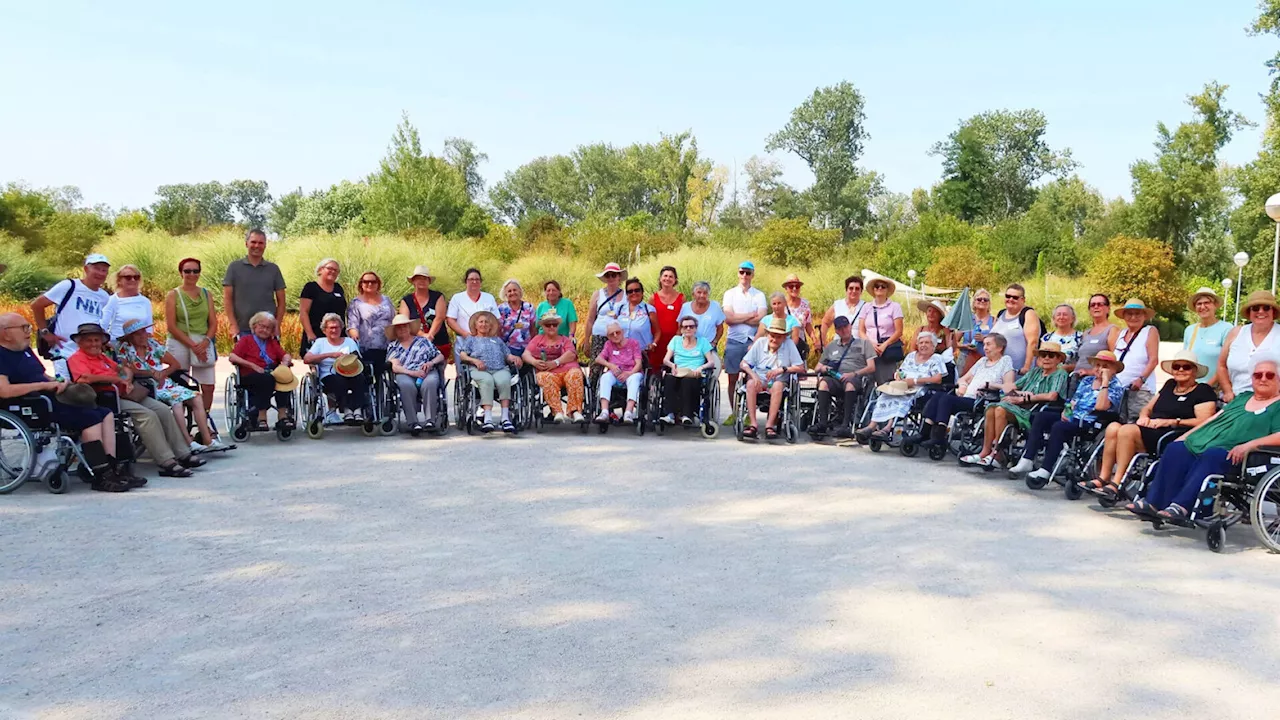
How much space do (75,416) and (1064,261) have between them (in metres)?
40.7

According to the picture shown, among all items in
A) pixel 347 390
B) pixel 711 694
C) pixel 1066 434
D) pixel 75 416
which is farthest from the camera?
pixel 347 390

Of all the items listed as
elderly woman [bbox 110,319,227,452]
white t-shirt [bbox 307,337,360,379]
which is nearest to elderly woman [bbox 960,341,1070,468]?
white t-shirt [bbox 307,337,360,379]

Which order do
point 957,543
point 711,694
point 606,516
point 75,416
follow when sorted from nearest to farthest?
1. point 711,694
2. point 957,543
3. point 606,516
4. point 75,416

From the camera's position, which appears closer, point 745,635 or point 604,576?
point 745,635

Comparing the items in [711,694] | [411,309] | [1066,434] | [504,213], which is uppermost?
[504,213]

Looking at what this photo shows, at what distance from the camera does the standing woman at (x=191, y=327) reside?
25.3 ft

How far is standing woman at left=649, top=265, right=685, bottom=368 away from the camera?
8977 millimetres

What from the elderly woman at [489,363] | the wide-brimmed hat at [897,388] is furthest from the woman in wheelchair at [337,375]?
the wide-brimmed hat at [897,388]

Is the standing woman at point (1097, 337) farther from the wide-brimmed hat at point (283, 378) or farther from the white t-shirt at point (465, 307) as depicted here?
the wide-brimmed hat at point (283, 378)

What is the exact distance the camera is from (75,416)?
19.4 ft

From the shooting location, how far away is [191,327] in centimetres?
781

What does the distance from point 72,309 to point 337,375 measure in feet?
6.26

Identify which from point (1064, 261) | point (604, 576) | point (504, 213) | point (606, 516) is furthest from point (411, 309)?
point (504, 213)

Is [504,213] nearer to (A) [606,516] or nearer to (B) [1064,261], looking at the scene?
(B) [1064,261]
